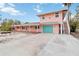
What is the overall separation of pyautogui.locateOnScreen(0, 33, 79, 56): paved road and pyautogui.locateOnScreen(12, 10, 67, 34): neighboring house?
0.68 ft

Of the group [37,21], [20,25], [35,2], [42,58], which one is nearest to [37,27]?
[37,21]

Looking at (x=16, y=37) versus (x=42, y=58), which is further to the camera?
(x=16, y=37)

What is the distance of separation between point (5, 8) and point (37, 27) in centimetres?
127

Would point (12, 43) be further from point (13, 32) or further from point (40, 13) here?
point (40, 13)

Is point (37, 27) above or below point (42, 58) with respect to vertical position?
above

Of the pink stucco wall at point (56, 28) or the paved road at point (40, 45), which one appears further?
the pink stucco wall at point (56, 28)

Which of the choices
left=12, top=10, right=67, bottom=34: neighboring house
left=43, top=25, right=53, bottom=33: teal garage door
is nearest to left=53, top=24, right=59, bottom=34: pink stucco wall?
left=12, top=10, right=67, bottom=34: neighboring house

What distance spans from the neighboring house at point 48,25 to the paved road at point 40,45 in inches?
8.1

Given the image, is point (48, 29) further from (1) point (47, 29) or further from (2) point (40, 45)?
(2) point (40, 45)

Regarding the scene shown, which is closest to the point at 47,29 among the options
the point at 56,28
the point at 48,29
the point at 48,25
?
the point at 48,29

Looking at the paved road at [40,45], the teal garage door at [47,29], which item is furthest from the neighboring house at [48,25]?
the paved road at [40,45]

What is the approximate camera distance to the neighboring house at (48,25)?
5.00 meters

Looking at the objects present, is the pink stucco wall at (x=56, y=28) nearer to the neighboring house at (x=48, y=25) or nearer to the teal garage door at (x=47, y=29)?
the neighboring house at (x=48, y=25)

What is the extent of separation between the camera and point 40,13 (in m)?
4.94
